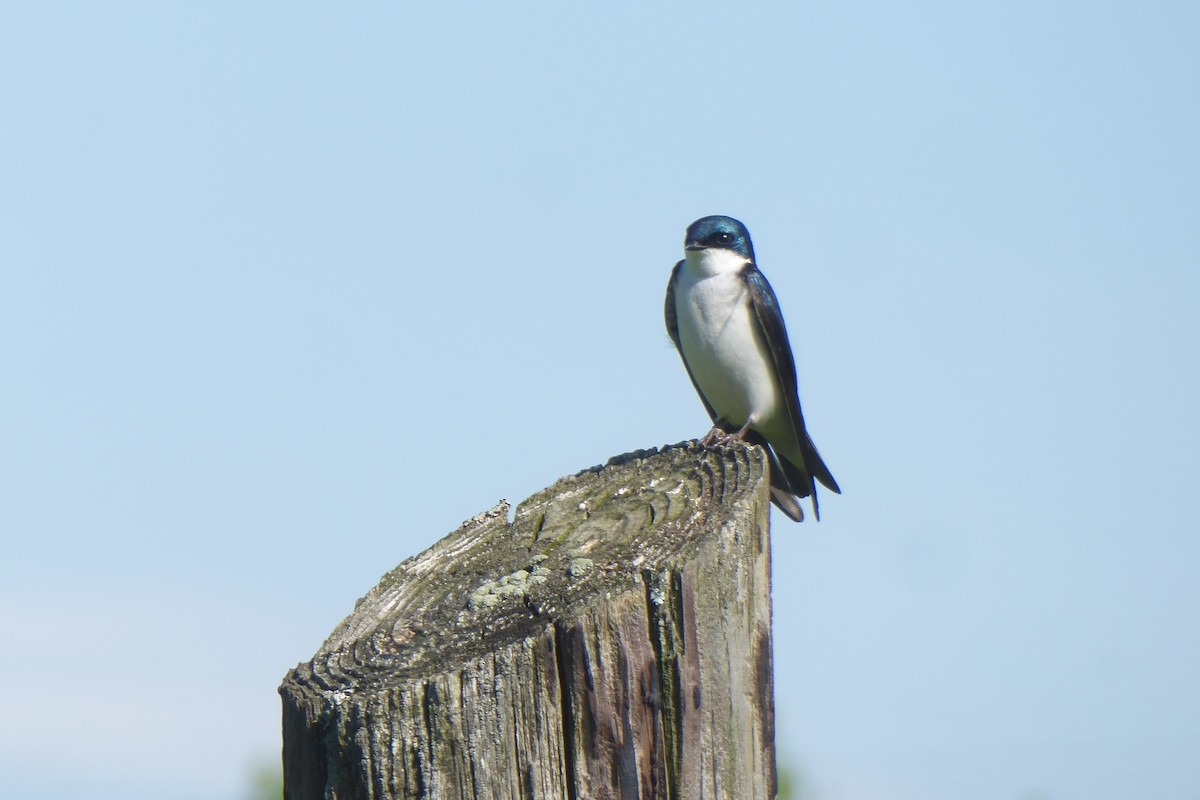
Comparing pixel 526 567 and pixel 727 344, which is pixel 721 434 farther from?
pixel 526 567

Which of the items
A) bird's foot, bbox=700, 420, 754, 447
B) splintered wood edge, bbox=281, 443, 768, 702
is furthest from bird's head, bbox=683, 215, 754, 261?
splintered wood edge, bbox=281, 443, 768, 702

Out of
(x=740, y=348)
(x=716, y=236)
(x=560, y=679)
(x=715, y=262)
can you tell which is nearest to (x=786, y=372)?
(x=740, y=348)

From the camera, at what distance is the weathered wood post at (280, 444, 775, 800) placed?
1789mm

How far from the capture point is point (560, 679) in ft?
6.13

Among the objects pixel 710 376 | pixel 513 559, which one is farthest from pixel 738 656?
pixel 710 376

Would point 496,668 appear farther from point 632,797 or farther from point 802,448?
point 802,448

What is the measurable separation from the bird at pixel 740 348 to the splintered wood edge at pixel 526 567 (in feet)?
12.4

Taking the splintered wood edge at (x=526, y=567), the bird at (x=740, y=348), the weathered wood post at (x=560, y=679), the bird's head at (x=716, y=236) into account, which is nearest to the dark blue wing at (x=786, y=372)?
the bird at (x=740, y=348)

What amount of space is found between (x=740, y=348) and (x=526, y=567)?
446cm

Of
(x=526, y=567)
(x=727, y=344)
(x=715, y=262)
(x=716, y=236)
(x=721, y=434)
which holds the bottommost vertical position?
(x=526, y=567)

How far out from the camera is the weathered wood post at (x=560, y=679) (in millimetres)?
1789

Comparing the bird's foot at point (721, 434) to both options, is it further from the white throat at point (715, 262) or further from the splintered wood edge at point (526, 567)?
the splintered wood edge at point (526, 567)

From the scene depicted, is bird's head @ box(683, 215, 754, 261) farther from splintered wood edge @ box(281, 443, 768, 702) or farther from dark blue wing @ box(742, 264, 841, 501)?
splintered wood edge @ box(281, 443, 768, 702)

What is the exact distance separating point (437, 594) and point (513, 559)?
0.50 ft
